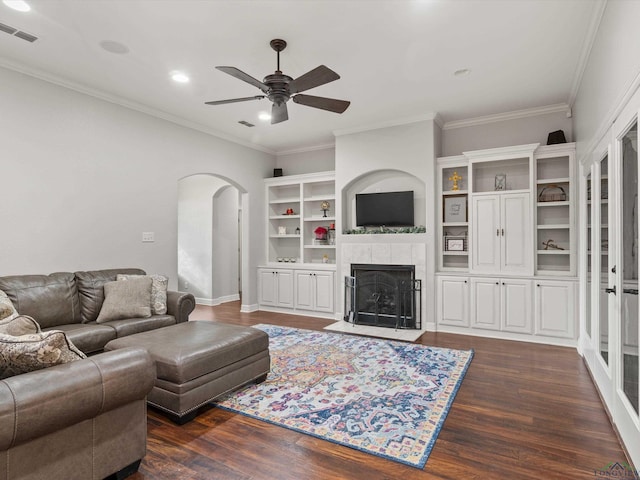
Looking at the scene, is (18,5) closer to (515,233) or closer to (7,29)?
(7,29)

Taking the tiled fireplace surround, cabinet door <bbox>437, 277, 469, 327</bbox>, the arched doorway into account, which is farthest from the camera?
the arched doorway

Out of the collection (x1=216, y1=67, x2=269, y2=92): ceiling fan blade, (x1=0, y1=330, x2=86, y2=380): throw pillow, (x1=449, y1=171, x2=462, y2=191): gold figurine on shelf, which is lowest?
(x1=0, y1=330, x2=86, y2=380): throw pillow

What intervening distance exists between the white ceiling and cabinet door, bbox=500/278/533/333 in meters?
2.34

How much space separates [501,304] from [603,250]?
1.94 m

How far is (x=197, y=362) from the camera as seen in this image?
267 centimetres

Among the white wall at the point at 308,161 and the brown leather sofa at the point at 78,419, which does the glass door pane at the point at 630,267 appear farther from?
the white wall at the point at 308,161

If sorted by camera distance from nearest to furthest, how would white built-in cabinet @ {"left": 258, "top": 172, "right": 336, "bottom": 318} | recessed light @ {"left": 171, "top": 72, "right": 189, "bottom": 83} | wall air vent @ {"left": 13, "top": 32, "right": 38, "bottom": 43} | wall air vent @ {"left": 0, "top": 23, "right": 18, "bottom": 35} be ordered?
wall air vent @ {"left": 0, "top": 23, "right": 18, "bottom": 35} < wall air vent @ {"left": 13, "top": 32, "right": 38, "bottom": 43} < recessed light @ {"left": 171, "top": 72, "right": 189, "bottom": 83} < white built-in cabinet @ {"left": 258, "top": 172, "right": 336, "bottom": 318}

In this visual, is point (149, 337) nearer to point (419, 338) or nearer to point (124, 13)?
point (124, 13)

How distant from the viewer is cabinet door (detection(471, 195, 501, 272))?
4.98 metres

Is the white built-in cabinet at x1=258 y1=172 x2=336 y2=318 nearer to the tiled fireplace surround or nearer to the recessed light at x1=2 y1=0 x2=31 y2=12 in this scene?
the tiled fireplace surround

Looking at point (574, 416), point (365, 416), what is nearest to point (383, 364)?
point (365, 416)

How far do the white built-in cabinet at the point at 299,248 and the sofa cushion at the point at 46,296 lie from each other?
341cm

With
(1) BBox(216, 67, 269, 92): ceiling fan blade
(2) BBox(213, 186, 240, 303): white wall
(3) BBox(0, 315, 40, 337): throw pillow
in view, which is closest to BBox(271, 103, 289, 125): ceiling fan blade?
(1) BBox(216, 67, 269, 92): ceiling fan blade

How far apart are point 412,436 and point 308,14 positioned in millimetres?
3159
